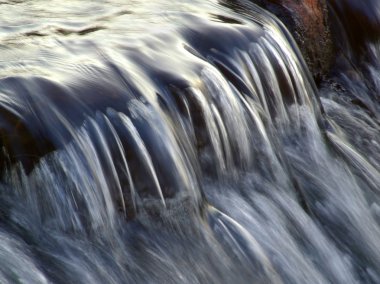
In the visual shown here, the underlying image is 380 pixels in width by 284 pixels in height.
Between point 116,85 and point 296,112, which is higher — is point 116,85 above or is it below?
above

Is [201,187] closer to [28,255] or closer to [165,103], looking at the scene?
[165,103]

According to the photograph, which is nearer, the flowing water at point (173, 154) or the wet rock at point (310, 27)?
the flowing water at point (173, 154)

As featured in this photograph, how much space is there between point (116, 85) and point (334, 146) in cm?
129

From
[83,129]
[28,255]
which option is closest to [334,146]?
[83,129]

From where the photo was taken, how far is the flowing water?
314 centimetres

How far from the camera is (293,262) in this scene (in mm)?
3699

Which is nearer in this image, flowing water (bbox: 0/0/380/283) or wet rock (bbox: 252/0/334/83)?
flowing water (bbox: 0/0/380/283)

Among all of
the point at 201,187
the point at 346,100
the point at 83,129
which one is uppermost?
the point at 83,129

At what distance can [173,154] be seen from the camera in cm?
351

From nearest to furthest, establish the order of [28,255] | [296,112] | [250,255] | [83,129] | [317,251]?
[28,255]
[83,129]
[250,255]
[317,251]
[296,112]

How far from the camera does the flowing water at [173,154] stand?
314 cm

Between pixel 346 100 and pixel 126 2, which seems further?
pixel 346 100

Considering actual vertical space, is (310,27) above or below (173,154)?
below

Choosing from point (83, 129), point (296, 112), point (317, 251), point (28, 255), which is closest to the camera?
point (28, 255)
